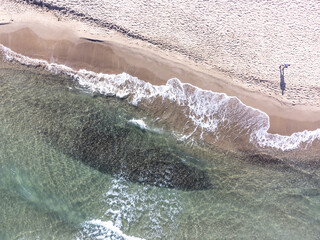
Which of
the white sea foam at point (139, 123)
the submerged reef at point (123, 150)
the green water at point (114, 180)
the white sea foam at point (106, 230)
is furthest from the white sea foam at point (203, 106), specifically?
the white sea foam at point (106, 230)

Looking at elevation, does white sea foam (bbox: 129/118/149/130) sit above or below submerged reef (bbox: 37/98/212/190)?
above

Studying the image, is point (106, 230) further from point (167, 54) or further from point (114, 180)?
point (167, 54)

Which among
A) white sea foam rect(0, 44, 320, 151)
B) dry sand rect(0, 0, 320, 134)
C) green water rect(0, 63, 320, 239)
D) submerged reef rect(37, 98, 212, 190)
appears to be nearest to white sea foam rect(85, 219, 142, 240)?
green water rect(0, 63, 320, 239)

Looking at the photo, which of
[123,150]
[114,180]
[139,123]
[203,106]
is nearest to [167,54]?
[203,106]

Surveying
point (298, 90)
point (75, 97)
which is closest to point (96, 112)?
point (75, 97)

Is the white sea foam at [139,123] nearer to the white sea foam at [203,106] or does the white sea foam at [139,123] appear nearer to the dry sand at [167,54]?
the white sea foam at [203,106]

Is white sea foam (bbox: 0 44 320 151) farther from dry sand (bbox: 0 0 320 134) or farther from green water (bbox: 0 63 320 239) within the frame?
green water (bbox: 0 63 320 239)
